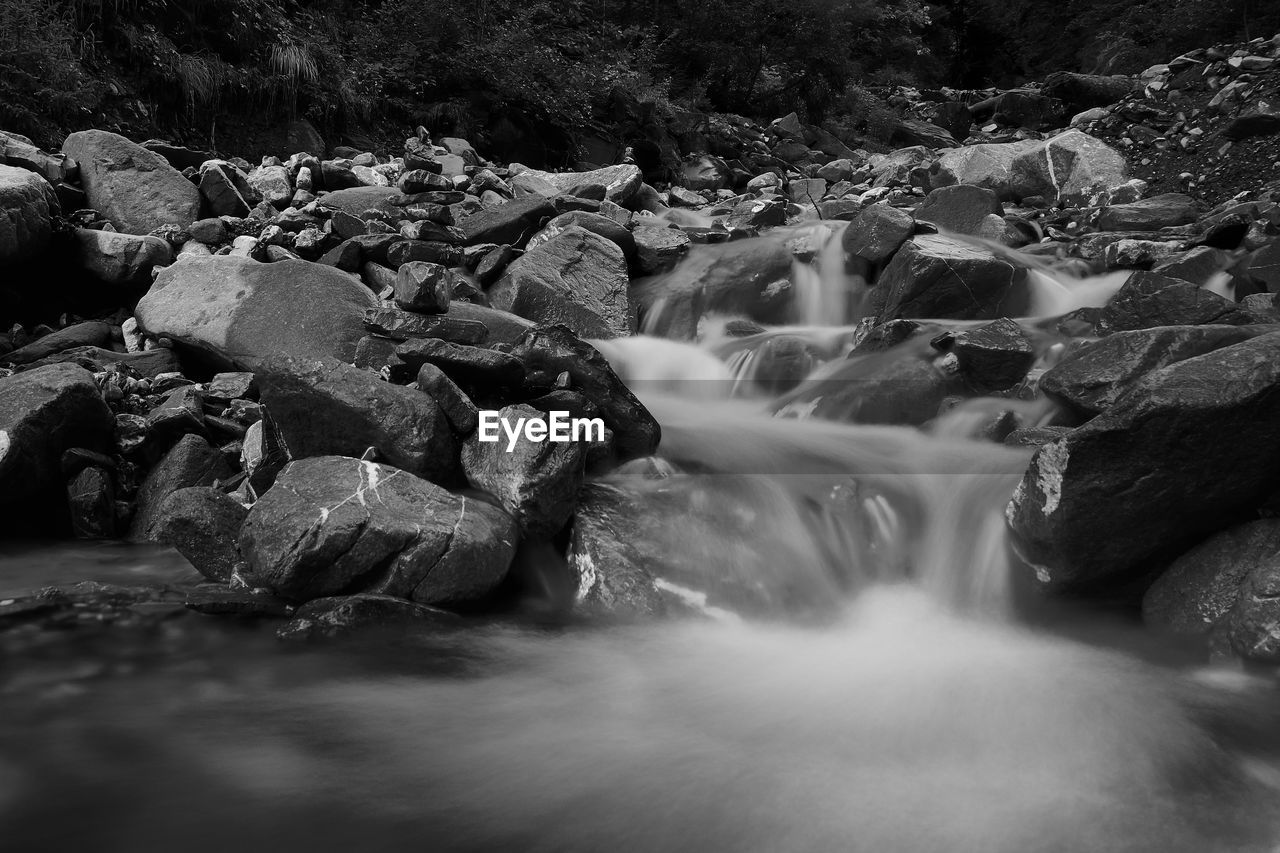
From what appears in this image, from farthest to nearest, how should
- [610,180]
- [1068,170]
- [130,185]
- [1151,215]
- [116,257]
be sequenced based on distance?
[1068,170] → [610,180] → [1151,215] → [130,185] → [116,257]

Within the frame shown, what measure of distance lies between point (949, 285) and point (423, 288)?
4433mm

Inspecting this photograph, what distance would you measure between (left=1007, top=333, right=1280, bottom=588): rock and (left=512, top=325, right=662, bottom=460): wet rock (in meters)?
2.26

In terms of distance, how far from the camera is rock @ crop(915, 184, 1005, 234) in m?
10.8

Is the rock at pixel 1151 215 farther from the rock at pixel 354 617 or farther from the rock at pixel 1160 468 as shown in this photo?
the rock at pixel 354 617

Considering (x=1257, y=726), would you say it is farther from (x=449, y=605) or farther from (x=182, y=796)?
(x=182, y=796)

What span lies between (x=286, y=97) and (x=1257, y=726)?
1268 centimetres

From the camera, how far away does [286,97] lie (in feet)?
40.4

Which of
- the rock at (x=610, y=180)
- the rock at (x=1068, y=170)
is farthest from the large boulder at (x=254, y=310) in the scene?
the rock at (x=1068, y=170)

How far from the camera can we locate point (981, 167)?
13320 millimetres

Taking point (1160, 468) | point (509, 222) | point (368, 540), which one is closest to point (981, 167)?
point (509, 222)

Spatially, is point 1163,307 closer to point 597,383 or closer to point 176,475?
point 597,383

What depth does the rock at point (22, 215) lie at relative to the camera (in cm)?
698

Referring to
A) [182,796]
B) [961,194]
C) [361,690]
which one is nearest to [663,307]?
[961,194]

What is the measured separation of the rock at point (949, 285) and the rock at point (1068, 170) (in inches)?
215
